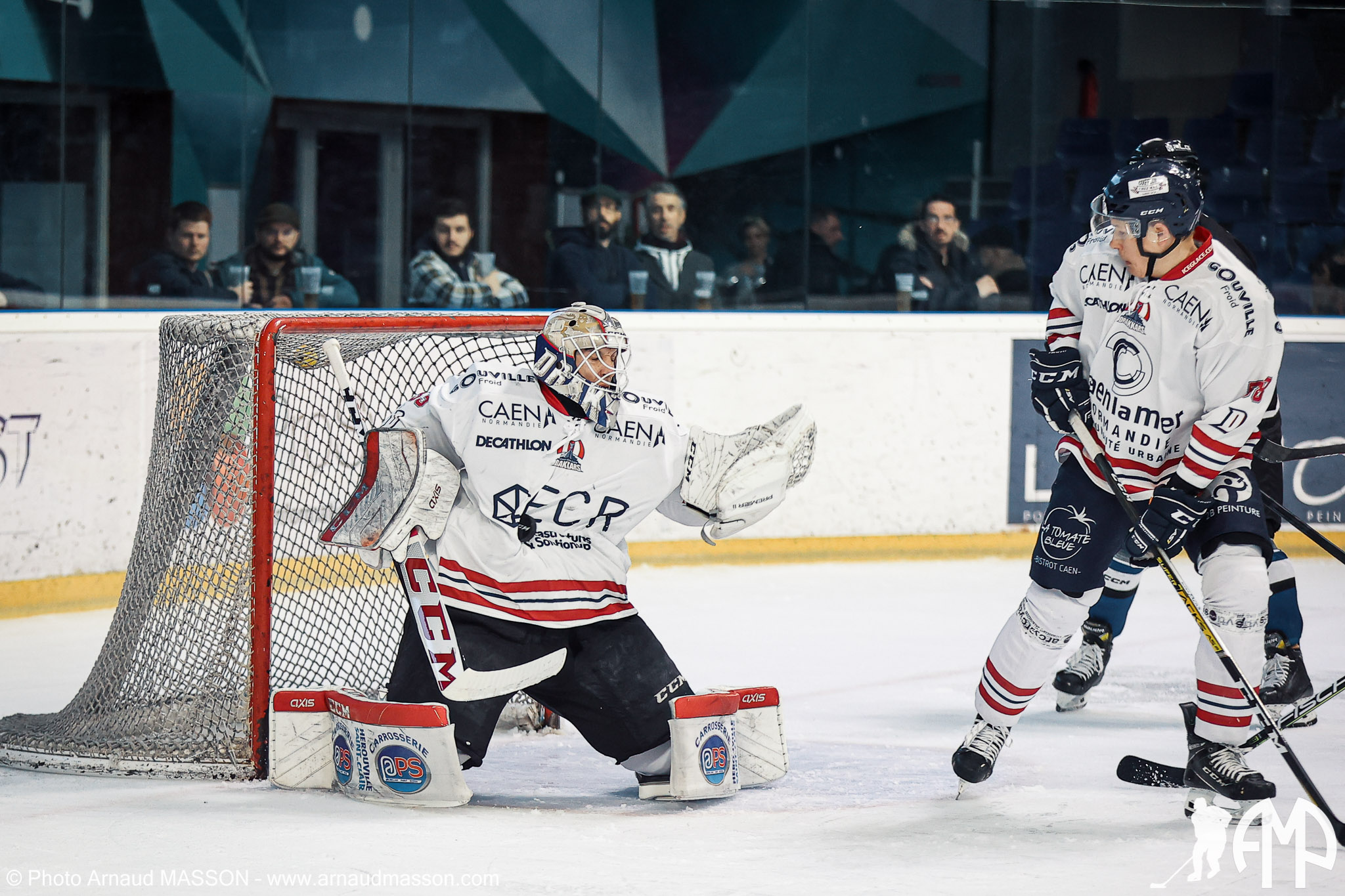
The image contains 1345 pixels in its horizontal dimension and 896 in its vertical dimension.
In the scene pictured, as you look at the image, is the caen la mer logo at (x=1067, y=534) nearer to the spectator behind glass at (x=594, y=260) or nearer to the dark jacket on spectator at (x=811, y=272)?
the spectator behind glass at (x=594, y=260)

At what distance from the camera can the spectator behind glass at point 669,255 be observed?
6219mm

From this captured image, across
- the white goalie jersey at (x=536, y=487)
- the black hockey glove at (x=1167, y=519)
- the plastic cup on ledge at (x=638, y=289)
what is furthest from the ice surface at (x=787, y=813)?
the plastic cup on ledge at (x=638, y=289)

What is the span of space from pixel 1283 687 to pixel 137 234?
390 centimetres

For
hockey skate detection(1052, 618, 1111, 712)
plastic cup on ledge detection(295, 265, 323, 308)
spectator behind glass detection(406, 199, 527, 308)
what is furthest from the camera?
spectator behind glass detection(406, 199, 527, 308)

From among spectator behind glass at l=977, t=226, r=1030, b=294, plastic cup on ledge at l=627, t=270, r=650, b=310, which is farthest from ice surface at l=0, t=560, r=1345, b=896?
spectator behind glass at l=977, t=226, r=1030, b=294

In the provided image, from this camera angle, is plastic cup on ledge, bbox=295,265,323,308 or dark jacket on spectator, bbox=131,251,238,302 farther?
plastic cup on ledge, bbox=295,265,323,308

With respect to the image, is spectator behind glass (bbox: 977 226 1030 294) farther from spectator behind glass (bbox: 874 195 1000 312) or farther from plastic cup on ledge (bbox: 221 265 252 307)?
plastic cup on ledge (bbox: 221 265 252 307)

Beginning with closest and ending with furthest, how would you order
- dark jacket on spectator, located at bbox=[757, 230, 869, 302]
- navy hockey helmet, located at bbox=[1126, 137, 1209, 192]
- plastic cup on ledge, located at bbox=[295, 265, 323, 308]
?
navy hockey helmet, located at bbox=[1126, 137, 1209, 192] < plastic cup on ledge, located at bbox=[295, 265, 323, 308] < dark jacket on spectator, located at bbox=[757, 230, 869, 302]

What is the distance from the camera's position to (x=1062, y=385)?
10.1 feet

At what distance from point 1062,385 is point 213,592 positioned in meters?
1.66

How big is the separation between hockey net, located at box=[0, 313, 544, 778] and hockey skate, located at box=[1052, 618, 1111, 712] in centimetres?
147

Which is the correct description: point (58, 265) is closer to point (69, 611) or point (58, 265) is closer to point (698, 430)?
point (69, 611)

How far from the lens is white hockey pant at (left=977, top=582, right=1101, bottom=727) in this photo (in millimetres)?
2938

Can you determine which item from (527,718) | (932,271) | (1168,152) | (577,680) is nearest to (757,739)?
(577,680)
